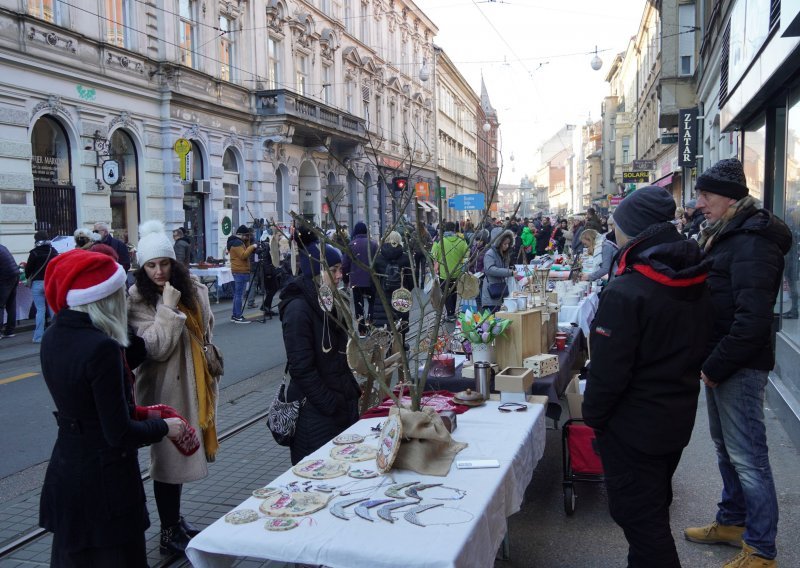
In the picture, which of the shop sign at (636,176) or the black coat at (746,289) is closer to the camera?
the black coat at (746,289)

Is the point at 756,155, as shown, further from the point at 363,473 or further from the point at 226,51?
the point at 226,51

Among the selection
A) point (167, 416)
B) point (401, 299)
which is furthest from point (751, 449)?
point (401, 299)

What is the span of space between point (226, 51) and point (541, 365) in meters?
22.1

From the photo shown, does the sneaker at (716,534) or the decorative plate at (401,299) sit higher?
the decorative plate at (401,299)

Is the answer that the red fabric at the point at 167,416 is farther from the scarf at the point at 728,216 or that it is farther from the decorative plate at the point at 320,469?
the scarf at the point at 728,216

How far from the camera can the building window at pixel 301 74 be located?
29422 millimetres

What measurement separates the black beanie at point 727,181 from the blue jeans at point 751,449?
0.93m

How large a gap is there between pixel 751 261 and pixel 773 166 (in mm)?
5833

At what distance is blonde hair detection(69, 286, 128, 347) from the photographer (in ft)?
9.51

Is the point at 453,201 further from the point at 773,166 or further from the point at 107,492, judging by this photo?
the point at 107,492

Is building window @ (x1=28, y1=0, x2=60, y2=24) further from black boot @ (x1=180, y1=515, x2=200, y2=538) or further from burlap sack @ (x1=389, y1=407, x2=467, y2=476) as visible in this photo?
burlap sack @ (x1=389, y1=407, x2=467, y2=476)

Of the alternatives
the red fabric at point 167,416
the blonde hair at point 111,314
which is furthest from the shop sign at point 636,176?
the blonde hair at point 111,314

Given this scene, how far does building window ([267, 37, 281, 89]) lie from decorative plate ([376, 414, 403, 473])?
25663mm

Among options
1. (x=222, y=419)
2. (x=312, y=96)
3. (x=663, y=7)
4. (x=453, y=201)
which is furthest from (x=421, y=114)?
(x=222, y=419)
